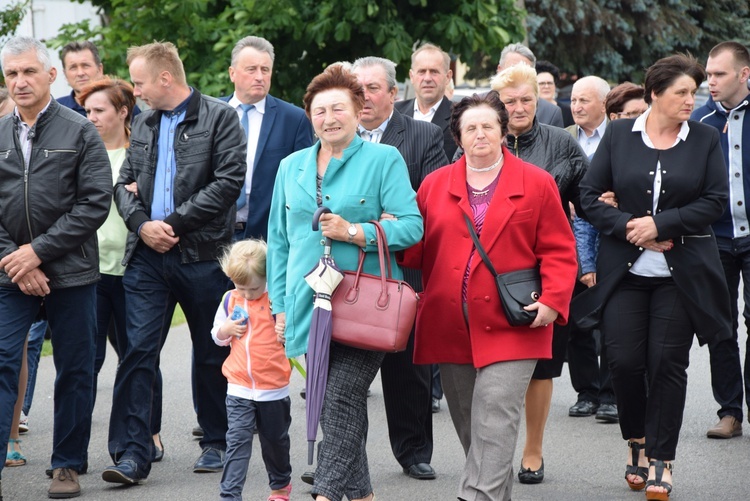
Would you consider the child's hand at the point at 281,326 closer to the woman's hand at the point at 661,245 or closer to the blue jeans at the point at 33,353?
the woman's hand at the point at 661,245

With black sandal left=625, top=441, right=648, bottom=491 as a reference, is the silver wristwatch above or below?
above

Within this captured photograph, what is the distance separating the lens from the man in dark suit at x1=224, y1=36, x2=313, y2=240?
321 inches

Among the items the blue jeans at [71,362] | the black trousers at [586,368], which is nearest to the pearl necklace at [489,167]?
the blue jeans at [71,362]

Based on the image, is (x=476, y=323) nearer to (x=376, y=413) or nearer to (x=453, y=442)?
(x=453, y=442)

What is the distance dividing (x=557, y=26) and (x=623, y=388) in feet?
62.0

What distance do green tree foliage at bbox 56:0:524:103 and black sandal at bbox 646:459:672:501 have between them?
8549 mm

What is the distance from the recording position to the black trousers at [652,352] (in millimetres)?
6469

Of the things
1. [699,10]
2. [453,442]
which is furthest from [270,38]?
[699,10]

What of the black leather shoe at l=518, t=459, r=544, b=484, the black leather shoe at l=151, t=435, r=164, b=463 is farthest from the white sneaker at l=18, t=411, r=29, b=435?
the black leather shoe at l=518, t=459, r=544, b=484

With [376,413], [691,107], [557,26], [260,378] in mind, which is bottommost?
[376,413]

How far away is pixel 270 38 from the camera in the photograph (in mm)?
14859

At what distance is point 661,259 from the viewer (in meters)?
6.52

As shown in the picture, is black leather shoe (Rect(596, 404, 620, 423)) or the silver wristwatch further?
black leather shoe (Rect(596, 404, 620, 423))

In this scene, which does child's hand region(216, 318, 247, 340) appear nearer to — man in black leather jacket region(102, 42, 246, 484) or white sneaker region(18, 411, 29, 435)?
man in black leather jacket region(102, 42, 246, 484)
